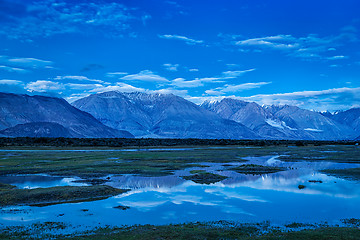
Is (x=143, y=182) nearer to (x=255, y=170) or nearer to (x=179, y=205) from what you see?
(x=179, y=205)

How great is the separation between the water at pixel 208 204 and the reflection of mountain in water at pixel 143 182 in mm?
118

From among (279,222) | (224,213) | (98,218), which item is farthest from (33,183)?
(279,222)

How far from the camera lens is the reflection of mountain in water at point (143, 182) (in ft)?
126

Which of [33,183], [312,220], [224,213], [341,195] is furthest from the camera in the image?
[33,183]

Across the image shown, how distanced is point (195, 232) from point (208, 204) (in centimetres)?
908

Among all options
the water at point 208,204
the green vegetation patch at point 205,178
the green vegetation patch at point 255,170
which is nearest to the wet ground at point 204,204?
the water at point 208,204

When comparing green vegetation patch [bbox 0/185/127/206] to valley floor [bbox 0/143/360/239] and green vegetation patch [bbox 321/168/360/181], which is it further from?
green vegetation patch [bbox 321/168/360/181]

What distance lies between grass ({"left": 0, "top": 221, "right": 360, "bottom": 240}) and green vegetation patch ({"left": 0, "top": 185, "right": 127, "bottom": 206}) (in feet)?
27.1

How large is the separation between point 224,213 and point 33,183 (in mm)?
25932

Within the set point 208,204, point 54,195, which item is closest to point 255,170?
point 208,204

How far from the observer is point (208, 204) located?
94.9ft

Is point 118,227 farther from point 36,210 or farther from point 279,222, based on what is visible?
Answer: point 279,222

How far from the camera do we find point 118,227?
856 inches

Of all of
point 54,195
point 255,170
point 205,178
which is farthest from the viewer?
point 255,170
